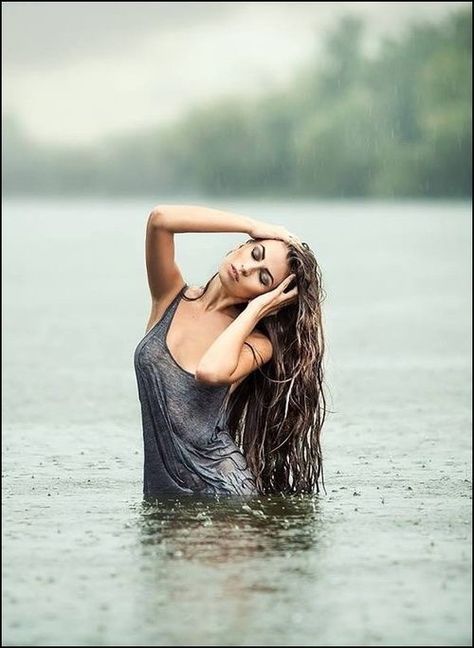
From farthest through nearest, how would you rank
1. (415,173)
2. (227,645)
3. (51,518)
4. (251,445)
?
(415,173), (251,445), (51,518), (227,645)

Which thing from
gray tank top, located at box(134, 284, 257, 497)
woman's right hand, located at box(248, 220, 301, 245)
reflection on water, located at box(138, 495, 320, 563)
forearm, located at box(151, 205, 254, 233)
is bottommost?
reflection on water, located at box(138, 495, 320, 563)

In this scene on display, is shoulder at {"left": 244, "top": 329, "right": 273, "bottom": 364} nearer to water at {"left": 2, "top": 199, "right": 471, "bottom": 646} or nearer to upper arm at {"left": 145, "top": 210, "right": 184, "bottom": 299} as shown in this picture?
upper arm at {"left": 145, "top": 210, "right": 184, "bottom": 299}

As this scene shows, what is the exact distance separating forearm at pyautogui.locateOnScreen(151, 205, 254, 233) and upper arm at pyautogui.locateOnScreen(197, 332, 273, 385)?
43 cm

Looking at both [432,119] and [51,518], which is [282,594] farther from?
[432,119]

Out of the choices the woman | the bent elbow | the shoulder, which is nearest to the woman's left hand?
the woman

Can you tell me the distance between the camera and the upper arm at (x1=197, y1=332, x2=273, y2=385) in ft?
20.8

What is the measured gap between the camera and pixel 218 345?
633 centimetres

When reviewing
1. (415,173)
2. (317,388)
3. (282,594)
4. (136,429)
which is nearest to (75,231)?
(415,173)

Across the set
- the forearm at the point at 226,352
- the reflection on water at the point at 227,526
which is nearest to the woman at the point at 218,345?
the forearm at the point at 226,352

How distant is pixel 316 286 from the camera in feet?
21.7

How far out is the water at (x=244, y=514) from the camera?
476cm

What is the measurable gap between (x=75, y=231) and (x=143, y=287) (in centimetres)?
824

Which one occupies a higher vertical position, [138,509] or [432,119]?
[432,119]

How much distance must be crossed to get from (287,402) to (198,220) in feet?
2.57
